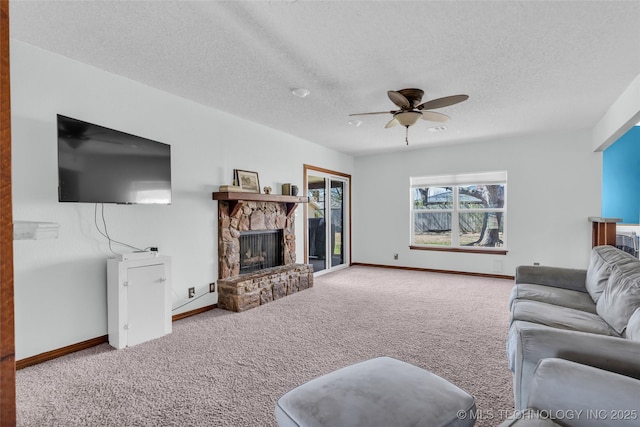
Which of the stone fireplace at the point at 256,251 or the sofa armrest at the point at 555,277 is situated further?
the stone fireplace at the point at 256,251

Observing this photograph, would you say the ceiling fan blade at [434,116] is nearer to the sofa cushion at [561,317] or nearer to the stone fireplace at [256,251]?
the sofa cushion at [561,317]

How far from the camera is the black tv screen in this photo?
2.40 meters

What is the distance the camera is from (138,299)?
112 inches

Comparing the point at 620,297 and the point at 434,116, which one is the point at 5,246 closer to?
the point at 620,297

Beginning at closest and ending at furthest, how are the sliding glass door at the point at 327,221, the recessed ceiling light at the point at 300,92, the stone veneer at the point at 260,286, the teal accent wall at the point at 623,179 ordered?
the recessed ceiling light at the point at 300,92 → the stone veneer at the point at 260,286 → the teal accent wall at the point at 623,179 → the sliding glass door at the point at 327,221

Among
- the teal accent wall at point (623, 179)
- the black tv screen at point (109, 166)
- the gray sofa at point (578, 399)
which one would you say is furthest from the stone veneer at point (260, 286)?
the teal accent wall at point (623, 179)

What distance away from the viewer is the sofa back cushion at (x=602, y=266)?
237cm

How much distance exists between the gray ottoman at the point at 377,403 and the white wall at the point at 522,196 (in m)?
4.86

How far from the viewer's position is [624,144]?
223 inches

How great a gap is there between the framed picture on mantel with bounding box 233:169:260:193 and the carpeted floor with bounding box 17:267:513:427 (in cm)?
151

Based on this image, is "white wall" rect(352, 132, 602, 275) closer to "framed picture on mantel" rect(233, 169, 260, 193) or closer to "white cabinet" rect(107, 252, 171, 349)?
"framed picture on mantel" rect(233, 169, 260, 193)

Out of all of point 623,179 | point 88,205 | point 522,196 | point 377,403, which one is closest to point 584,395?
point 377,403

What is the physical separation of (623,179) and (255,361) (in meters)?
6.78

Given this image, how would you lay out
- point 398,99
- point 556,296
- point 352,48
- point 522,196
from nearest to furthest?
point 352,48, point 556,296, point 398,99, point 522,196
